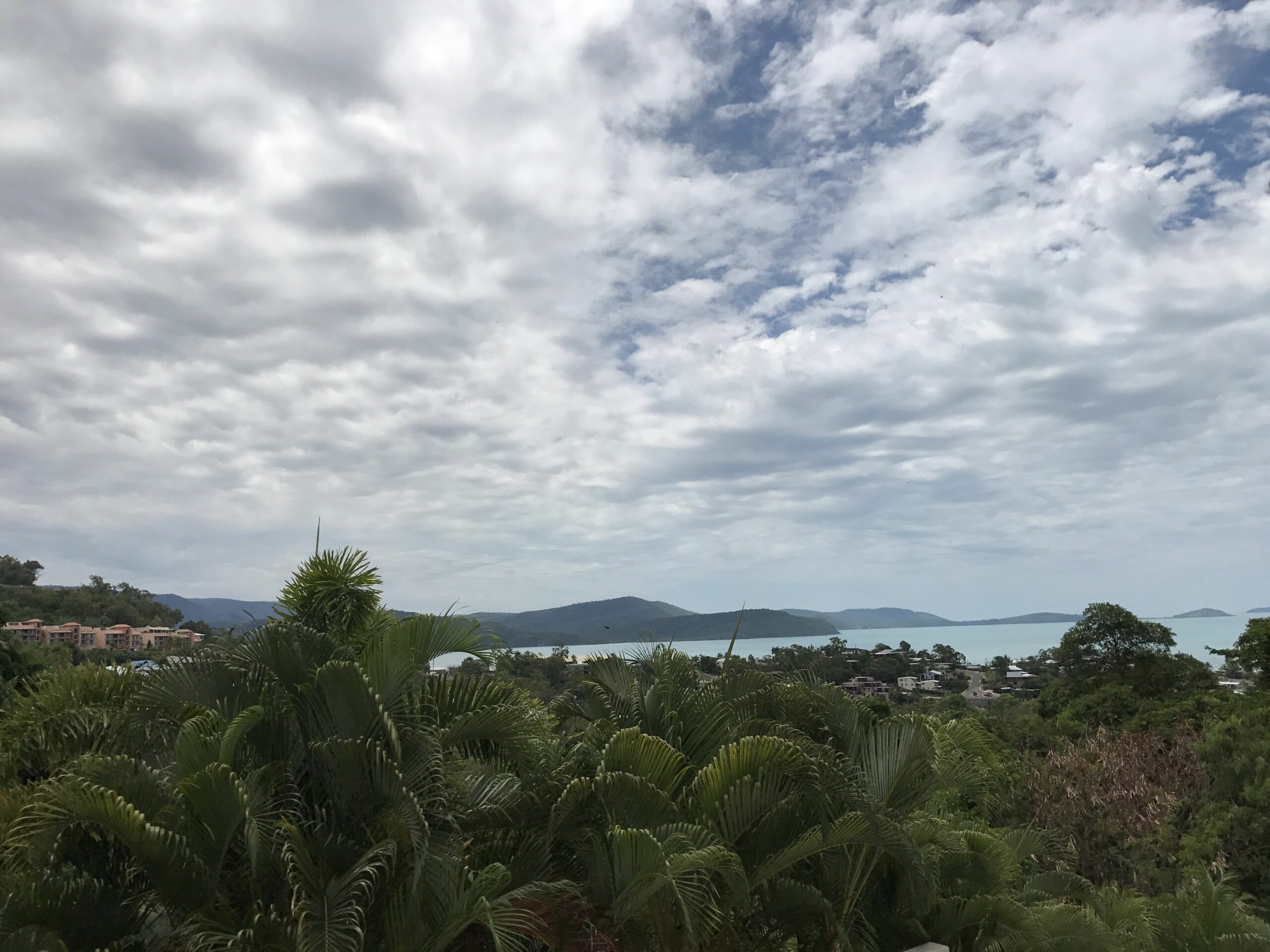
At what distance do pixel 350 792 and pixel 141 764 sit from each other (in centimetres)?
121

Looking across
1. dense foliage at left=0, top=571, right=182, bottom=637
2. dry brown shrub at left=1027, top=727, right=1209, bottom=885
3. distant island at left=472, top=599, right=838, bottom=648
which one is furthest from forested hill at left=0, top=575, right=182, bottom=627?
dry brown shrub at left=1027, top=727, right=1209, bottom=885

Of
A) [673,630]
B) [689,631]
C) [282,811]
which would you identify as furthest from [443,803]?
[689,631]

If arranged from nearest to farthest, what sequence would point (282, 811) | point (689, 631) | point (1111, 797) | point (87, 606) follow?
point (282, 811) → point (1111, 797) → point (689, 631) → point (87, 606)

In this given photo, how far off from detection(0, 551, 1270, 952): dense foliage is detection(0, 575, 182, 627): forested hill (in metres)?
43.9

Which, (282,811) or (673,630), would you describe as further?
(673,630)

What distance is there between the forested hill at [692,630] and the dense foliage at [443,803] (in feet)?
1.44

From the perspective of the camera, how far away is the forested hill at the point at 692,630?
8.18 metres

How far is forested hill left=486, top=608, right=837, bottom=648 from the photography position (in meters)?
8.18

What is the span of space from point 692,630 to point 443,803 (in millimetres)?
37952

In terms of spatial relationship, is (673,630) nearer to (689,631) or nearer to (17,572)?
(689,631)

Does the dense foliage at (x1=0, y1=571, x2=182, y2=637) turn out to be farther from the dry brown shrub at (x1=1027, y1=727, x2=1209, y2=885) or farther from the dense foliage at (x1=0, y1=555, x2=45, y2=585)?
the dry brown shrub at (x1=1027, y1=727, x2=1209, y2=885)

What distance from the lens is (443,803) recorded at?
210 inches

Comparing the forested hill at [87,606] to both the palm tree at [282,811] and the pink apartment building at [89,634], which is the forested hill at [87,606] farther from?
the palm tree at [282,811]

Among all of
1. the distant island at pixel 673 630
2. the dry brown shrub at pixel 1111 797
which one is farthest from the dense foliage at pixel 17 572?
the dry brown shrub at pixel 1111 797
